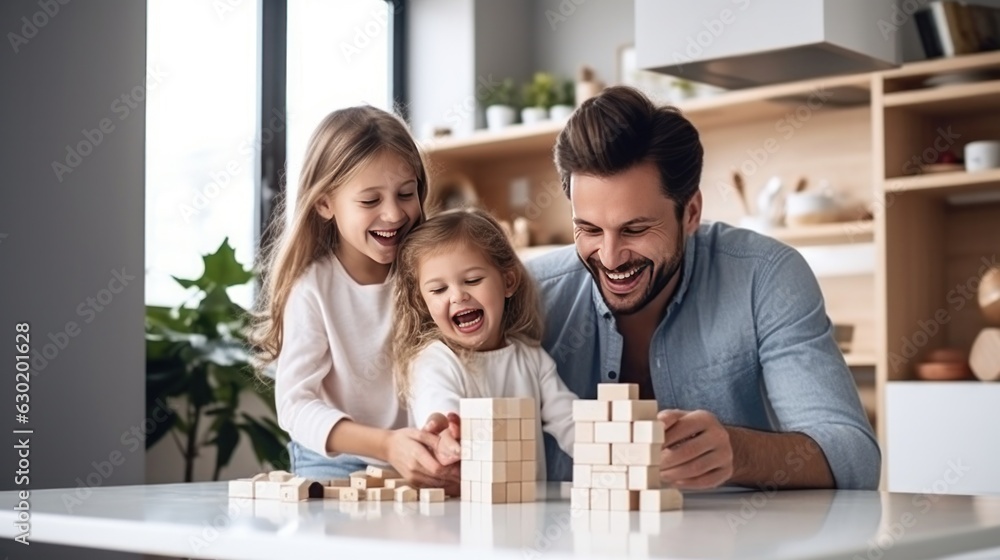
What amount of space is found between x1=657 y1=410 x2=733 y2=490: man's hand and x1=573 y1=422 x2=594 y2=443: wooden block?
0.37 feet

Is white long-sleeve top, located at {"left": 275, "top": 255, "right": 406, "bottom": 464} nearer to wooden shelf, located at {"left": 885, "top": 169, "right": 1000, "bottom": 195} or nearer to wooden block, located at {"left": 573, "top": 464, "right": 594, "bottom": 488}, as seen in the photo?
wooden block, located at {"left": 573, "top": 464, "right": 594, "bottom": 488}

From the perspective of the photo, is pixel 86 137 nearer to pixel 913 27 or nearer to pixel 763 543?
pixel 763 543

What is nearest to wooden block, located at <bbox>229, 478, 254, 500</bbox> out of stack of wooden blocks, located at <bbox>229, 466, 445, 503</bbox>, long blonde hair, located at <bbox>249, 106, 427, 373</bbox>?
stack of wooden blocks, located at <bbox>229, 466, 445, 503</bbox>

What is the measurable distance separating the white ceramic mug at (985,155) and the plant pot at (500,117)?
6.35 ft

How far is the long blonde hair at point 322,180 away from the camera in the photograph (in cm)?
195

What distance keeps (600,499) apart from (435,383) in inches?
19.8

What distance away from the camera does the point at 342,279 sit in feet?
6.48

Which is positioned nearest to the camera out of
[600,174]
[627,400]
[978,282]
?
[627,400]

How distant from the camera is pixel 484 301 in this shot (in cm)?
188

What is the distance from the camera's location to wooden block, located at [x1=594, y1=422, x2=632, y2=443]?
4.32ft

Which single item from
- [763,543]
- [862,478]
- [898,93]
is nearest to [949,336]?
[898,93]

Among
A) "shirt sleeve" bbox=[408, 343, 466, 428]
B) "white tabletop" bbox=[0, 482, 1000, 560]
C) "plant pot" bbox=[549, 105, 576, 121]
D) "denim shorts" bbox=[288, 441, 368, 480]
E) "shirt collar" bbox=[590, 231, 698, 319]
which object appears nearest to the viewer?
"white tabletop" bbox=[0, 482, 1000, 560]

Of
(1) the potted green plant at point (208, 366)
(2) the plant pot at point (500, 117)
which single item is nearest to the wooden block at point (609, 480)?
(1) the potted green plant at point (208, 366)

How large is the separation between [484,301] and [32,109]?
1.04m
